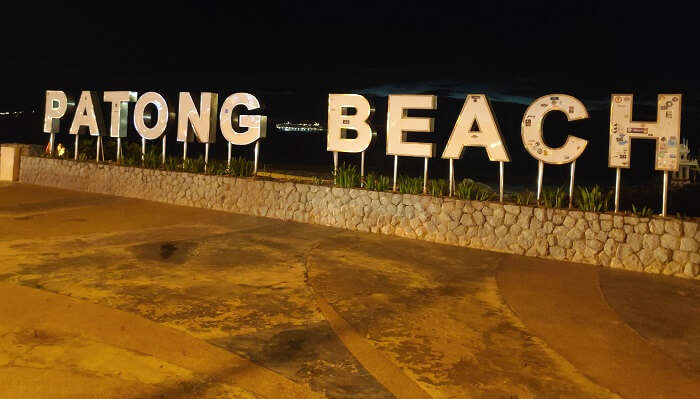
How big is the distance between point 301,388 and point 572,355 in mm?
2891

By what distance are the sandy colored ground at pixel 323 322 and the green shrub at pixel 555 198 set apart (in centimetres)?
127

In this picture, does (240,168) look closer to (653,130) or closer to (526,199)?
(526,199)

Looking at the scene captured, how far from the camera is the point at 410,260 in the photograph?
10.6 metres

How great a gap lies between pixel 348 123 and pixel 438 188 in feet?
8.99

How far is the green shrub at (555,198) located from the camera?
11.4m

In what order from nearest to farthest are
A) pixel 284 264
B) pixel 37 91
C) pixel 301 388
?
pixel 301 388 → pixel 284 264 → pixel 37 91

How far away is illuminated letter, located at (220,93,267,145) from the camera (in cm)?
1545

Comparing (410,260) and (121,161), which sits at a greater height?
(121,161)

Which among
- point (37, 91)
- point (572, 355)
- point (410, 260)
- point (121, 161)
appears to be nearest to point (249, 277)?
point (410, 260)

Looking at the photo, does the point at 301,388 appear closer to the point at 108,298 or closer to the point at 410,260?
the point at 108,298

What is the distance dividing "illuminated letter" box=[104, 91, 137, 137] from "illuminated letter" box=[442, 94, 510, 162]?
34.4 ft

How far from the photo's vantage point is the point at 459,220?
12016 mm

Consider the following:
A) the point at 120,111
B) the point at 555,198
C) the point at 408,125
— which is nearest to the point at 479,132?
the point at 408,125

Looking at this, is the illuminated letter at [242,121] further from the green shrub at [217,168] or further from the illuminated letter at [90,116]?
the illuminated letter at [90,116]
